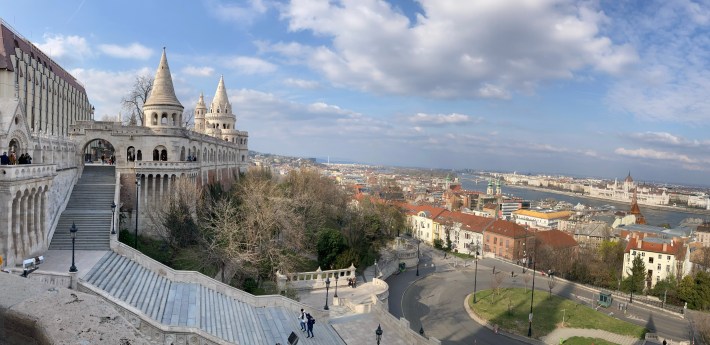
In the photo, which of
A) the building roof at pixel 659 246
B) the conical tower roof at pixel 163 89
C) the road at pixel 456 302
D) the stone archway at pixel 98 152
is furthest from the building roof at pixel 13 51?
the building roof at pixel 659 246

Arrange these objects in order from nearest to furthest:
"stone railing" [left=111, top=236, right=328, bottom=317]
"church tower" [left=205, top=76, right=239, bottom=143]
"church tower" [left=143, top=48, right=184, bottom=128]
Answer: "stone railing" [left=111, top=236, right=328, bottom=317] < "church tower" [left=143, top=48, right=184, bottom=128] < "church tower" [left=205, top=76, right=239, bottom=143]

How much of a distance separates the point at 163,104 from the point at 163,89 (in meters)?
1.29

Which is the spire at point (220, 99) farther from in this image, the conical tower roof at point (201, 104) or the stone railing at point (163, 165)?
the stone railing at point (163, 165)

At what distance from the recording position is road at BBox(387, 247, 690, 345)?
2960cm

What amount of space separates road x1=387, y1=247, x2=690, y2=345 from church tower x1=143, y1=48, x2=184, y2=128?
67.2ft

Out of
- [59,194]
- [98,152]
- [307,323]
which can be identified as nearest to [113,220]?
[59,194]

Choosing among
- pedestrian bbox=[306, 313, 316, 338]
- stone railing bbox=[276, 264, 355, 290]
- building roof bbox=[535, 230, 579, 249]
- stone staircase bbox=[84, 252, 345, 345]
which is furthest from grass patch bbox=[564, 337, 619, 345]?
building roof bbox=[535, 230, 579, 249]

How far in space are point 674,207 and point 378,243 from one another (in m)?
193

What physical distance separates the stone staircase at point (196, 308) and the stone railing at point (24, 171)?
410cm

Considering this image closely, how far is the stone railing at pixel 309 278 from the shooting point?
27031 mm

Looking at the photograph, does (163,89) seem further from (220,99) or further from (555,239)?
(555,239)

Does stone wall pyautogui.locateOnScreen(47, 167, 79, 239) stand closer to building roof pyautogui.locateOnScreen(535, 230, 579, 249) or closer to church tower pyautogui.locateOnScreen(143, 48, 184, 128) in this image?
church tower pyautogui.locateOnScreen(143, 48, 184, 128)

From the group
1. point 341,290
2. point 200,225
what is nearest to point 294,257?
point 341,290

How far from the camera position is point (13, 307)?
471cm
